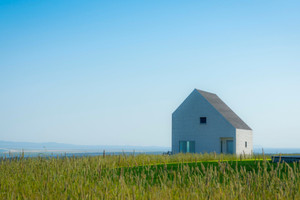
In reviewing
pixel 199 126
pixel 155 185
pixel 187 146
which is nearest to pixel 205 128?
pixel 199 126

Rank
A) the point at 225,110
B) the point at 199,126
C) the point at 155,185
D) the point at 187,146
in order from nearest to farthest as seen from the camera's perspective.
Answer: the point at 155,185 < the point at 199,126 < the point at 187,146 < the point at 225,110

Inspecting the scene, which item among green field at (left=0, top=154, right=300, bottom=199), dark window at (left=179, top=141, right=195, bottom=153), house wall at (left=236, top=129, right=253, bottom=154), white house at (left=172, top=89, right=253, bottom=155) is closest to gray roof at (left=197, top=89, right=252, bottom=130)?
white house at (left=172, top=89, right=253, bottom=155)

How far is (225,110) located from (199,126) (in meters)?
2.53

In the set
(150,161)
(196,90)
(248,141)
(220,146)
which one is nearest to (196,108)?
(196,90)

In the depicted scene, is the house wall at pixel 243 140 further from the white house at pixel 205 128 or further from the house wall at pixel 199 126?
the house wall at pixel 199 126

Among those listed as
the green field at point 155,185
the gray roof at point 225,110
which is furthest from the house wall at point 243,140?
the green field at point 155,185

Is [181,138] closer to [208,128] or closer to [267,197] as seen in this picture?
[208,128]

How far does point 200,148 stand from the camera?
77.4 ft

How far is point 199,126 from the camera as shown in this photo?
78.0 ft

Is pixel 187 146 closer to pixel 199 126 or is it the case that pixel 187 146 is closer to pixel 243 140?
pixel 199 126

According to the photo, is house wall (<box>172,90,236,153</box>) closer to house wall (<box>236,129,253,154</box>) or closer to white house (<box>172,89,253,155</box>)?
→ white house (<box>172,89,253,155</box>)

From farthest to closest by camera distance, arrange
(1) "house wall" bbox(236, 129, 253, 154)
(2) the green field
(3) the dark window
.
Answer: (3) the dark window, (1) "house wall" bbox(236, 129, 253, 154), (2) the green field

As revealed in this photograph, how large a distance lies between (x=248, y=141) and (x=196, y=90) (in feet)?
17.9

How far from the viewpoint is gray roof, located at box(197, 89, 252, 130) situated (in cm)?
2362
